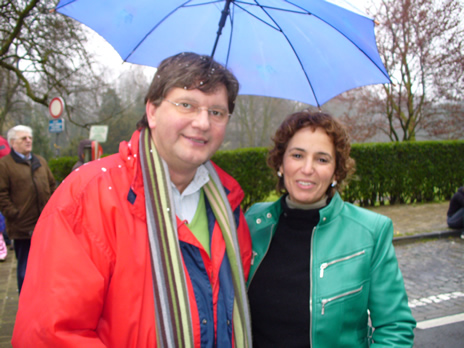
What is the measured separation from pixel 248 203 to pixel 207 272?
332 inches

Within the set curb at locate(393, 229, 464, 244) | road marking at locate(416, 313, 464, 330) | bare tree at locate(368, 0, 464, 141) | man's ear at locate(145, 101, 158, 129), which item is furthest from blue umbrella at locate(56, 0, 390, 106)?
bare tree at locate(368, 0, 464, 141)

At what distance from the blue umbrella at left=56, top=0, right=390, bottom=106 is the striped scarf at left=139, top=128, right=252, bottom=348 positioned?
2.63ft

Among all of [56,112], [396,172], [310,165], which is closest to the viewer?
[310,165]

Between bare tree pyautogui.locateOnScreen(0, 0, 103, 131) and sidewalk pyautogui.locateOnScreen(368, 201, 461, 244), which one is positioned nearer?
sidewalk pyautogui.locateOnScreen(368, 201, 461, 244)

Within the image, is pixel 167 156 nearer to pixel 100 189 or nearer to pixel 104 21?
pixel 100 189

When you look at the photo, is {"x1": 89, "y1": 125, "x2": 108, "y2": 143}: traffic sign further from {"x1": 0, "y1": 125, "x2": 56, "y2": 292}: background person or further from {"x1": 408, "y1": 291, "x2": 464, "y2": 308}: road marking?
{"x1": 408, "y1": 291, "x2": 464, "y2": 308}: road marking

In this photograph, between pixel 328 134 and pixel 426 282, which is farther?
pixel 426 282

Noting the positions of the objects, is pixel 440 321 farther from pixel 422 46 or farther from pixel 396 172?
pixel 422 46

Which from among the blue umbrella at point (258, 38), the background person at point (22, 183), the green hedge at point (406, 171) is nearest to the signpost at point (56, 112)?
the background person at point (22, 183)

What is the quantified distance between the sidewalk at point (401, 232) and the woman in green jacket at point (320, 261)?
132 inches

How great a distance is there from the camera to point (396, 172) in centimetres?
1223

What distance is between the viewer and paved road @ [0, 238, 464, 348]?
457 cm

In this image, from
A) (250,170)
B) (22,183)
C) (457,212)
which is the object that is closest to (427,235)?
(457,212)

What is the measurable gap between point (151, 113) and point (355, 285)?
1232 millimetres
